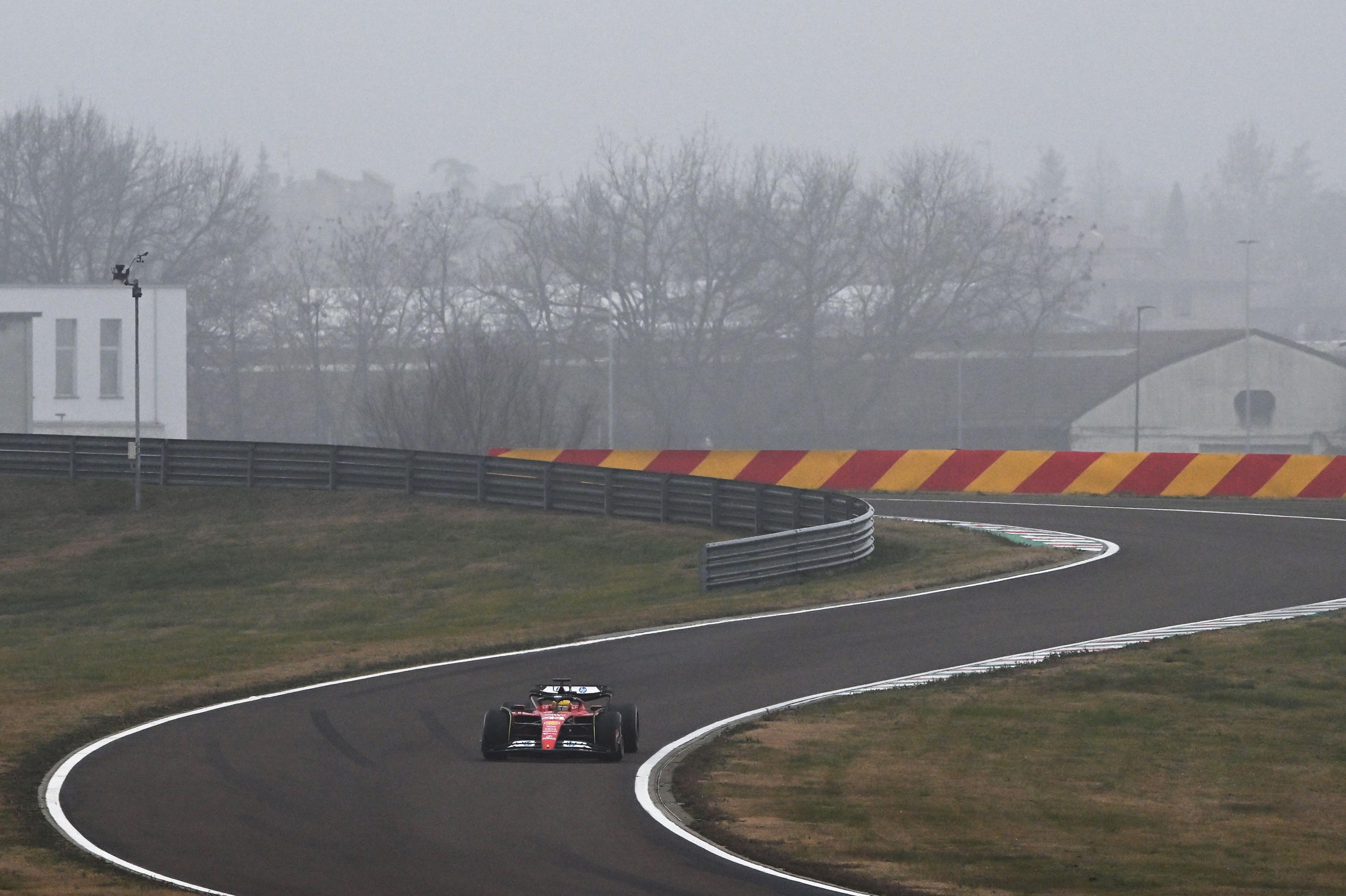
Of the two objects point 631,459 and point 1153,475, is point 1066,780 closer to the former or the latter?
point 1153,475

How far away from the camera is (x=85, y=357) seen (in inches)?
2223

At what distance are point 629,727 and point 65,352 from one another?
45.1 metres

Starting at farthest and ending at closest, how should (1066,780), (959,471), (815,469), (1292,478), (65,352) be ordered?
(65,352)
(959,471)
(815,469)
(1292,478)
(1066,780)

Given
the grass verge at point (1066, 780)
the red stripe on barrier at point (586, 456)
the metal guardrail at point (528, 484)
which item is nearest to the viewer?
the grass verge at point (1066, 780)

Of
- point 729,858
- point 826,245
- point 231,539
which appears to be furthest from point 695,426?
point 729,858

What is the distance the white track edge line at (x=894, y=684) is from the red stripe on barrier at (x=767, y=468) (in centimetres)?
1903

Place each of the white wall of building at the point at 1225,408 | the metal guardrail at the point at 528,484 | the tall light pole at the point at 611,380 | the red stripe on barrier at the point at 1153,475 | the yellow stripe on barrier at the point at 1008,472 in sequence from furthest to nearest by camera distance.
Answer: the white wall of building at the point at 1225,408, the tall light pole at the point at 611,380, the yellow stripe on barrier at the point at 1008,472, the red stripe on barrier at the point at 1153,475, the metal guardrail at the point at 528,484

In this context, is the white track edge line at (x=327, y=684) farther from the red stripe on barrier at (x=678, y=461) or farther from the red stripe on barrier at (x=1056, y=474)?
the red stripe on barrier at (x=678, y=461)

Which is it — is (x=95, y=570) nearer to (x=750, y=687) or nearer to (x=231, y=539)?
(x=231, y=539)

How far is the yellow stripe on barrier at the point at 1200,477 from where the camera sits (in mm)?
41219

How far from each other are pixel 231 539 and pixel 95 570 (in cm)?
315

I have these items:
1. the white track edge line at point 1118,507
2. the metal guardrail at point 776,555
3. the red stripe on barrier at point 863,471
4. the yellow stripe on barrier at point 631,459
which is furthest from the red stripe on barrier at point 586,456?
the metal guardrail at point 776,555

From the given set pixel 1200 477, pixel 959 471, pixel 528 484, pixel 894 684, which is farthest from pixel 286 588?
pixel 1200 477

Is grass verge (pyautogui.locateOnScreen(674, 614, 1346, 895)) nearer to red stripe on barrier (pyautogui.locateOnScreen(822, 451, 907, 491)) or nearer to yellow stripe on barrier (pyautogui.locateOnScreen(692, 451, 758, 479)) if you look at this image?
yellow stripe on barrier (pyautogui.locateOnScreen(692, 451, 758, 479))
